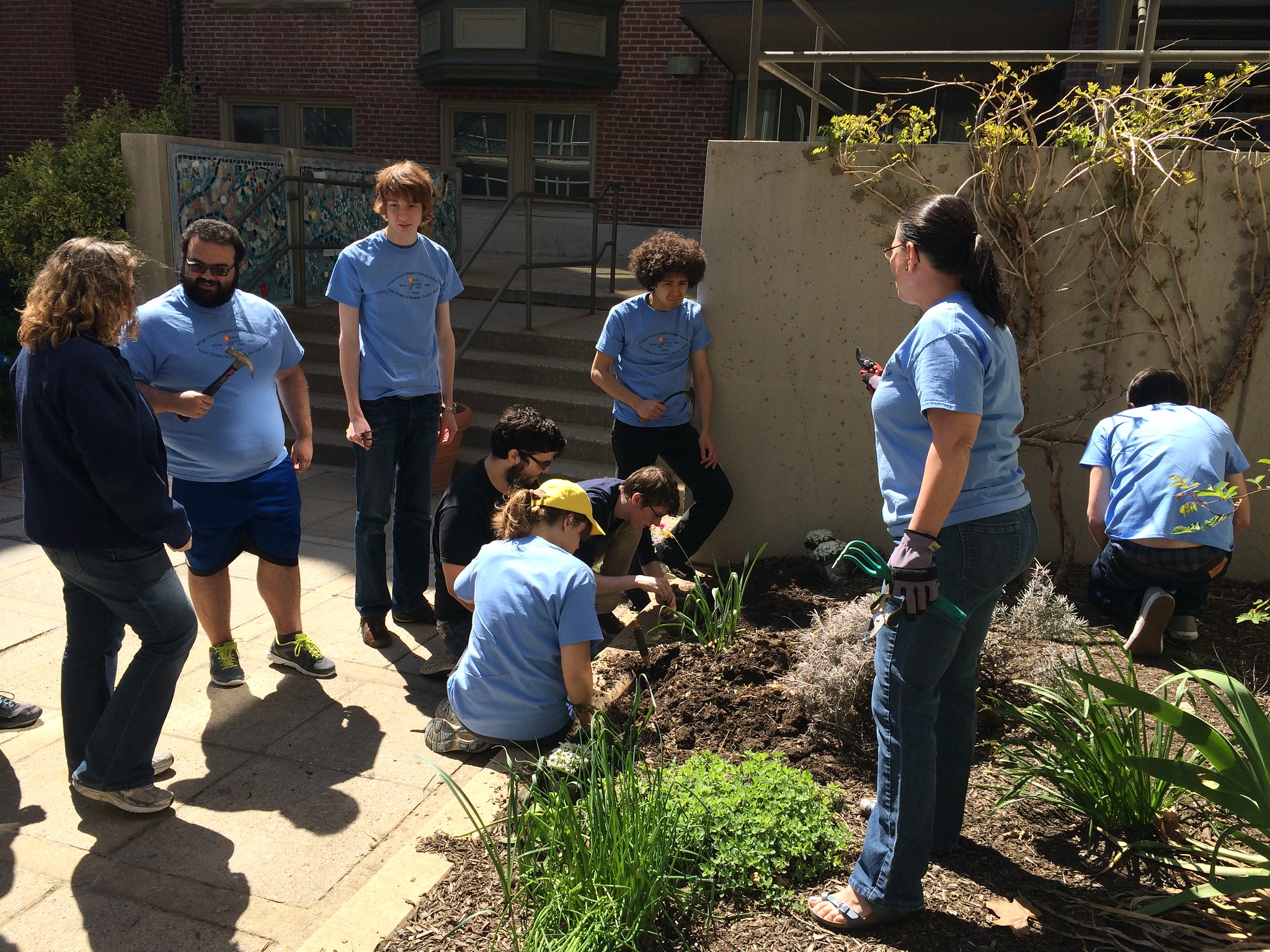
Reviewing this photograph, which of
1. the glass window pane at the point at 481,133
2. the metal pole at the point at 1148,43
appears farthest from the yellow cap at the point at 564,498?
the glass window pane at the point at 481,133

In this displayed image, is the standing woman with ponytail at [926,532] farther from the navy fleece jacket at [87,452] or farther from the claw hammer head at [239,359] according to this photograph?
the claw hammer head at [239,359]

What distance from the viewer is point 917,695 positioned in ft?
7.93

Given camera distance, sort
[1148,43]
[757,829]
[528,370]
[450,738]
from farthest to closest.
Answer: [528,370]
[1148,43]
[450,738]
[757,829]

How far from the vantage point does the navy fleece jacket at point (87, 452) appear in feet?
9.20

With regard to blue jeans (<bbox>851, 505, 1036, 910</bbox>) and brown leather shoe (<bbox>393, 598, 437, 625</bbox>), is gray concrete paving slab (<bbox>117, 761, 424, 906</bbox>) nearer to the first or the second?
brown leather shoe (<bbox>393, 598, 437, 625</bbox>)

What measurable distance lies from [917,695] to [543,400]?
564 cm

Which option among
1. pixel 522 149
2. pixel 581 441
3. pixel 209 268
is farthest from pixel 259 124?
pixel 209 268

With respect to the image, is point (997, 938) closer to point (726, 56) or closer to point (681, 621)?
point (681, 621)

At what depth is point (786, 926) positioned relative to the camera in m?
2.53

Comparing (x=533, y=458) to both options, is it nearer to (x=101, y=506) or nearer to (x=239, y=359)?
(x=239, y=359)

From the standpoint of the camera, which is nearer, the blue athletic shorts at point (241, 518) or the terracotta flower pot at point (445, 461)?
the blue athletic shorts at point (241, 518)

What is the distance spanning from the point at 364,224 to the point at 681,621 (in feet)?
25.7

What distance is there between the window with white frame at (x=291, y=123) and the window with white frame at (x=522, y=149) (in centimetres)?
185

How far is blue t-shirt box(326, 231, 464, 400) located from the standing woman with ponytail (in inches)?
96.2
